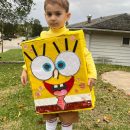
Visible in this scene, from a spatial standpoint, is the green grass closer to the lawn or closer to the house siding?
the house siding

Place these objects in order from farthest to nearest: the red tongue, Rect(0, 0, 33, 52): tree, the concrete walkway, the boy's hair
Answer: Rect(0, 0, 33, 52): tree, the concrete walkway, the red tongue, the boy's hair

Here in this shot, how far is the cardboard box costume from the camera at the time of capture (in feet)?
14.3

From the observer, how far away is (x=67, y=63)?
4.42 metres

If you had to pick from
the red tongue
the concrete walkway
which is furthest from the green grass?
the red tongue

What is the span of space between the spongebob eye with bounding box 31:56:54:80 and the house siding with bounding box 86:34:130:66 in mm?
21010

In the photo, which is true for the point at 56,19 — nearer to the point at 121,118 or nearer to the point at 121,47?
the point at 121,118

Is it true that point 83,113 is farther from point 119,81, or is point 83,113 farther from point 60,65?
point 119,81

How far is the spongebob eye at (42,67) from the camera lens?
4438 mm

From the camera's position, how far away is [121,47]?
2562 centimetres

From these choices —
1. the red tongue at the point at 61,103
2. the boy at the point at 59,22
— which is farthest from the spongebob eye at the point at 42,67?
the red tongue at the point at 61,103

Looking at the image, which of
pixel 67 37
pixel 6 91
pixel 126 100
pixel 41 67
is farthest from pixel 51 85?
pixel 6 91

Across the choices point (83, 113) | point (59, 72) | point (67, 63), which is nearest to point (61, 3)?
point (67, 63)

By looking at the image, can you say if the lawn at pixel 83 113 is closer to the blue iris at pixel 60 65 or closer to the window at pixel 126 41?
the blue iris at pixel 60 65

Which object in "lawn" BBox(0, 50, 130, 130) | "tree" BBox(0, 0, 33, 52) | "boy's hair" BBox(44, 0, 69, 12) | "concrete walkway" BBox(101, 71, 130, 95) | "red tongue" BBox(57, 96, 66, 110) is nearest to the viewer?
"boy's hair" BBox(44, 0, 69, 12)
